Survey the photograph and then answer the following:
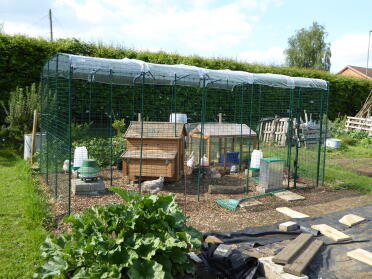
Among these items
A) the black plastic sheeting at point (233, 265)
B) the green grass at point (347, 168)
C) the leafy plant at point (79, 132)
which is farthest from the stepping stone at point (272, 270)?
the leafy plant at point (79, 132)

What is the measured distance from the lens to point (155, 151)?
716 cm

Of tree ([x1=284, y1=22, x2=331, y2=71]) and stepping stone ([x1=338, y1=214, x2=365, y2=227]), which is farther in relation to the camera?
tree ([x1=284, y1=22, x2=331, y2=71])

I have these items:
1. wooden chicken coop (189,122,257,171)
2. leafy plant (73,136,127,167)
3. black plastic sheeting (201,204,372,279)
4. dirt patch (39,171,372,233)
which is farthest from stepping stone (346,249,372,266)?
leafy plant (73,136,127,167)

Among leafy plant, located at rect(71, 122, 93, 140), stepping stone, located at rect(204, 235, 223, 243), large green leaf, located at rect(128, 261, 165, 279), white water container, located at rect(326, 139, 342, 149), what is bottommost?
stepping stone, located at rect(204, 235, 223, 243)

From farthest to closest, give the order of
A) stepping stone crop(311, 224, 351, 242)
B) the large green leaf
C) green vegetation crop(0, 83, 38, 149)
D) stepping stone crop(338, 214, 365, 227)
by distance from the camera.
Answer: green vegetation crop(0, 83, 38, 149) < stepping stone crop(338, 214, 365, 227) < stepping stone crop(311, 224, 351, 242) < the large green leaf

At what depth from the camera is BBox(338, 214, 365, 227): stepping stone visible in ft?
16.9

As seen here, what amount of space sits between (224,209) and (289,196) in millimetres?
1611

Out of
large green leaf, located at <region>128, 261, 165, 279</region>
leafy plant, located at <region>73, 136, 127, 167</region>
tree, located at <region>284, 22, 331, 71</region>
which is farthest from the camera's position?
tree, located at <region>284, 22, 331, 71</region>

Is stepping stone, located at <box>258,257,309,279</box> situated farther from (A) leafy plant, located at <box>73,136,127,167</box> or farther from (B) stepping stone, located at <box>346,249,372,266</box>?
(A) leafy plant, located at <box>73,136,127,167</box>

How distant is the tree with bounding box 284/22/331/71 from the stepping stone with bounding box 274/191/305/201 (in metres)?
35.0

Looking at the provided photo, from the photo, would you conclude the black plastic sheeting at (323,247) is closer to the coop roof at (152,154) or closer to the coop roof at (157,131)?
the coop roof at (152,154)

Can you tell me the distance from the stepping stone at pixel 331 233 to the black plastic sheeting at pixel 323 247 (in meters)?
0.07

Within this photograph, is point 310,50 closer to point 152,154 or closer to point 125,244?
point 152,154

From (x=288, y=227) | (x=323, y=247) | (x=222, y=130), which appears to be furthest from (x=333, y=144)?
(x=323, y=247)
